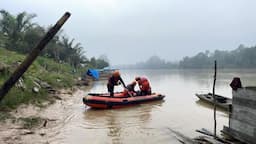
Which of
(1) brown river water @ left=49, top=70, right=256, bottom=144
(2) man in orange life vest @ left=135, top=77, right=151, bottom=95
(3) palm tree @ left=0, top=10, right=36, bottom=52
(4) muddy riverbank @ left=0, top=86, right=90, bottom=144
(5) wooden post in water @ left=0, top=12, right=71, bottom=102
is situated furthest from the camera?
(3) palm tree @ left=0, top=10, right=36, bottom=52

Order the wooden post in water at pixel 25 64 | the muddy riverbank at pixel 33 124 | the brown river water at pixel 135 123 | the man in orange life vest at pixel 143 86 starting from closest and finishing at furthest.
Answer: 1. the wooden post in water at pixel 25 64
2. the muddy riverbank at pixel 33 124
3. the brown river water at pixel 135 123
4. the man in orange life vest at pixel 143 86

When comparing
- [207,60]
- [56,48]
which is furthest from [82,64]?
[207,60]

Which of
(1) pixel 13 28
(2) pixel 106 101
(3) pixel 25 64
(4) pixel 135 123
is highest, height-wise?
(1) pixel 13 28

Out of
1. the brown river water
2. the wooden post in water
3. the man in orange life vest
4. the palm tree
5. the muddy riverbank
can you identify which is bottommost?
the brown river water

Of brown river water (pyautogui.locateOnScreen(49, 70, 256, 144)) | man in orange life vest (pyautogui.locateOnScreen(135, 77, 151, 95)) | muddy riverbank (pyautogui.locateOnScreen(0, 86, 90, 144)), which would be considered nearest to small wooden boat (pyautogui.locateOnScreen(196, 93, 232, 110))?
brown river water (pyautogui.locateOnScreen(49, 70, 256, 144))

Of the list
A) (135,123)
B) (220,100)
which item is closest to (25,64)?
(135,123)

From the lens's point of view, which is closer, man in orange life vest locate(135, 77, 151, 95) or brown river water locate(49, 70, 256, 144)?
brown river water locate(49, 70, 256, 144)

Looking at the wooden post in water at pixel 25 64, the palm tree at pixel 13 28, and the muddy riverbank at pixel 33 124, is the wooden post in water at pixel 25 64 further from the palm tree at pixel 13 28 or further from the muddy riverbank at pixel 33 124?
the palm tree at pixel 13 28

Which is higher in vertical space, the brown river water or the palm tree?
the palm tree

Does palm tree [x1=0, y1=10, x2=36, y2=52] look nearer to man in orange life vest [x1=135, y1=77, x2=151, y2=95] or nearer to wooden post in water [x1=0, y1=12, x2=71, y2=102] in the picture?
man in orange life vest [x1=135, y1=77, x2=151, y2=95]

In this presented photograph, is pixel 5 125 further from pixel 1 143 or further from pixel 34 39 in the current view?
pixel 34 39

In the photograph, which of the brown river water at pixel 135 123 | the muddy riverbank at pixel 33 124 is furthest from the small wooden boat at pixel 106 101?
the muddy riverbank at pixel 33 124

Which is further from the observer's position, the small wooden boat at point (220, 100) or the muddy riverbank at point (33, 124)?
the small wooden boat at point (220, 100)

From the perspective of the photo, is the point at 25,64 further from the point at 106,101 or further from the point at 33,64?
the point at 33,64
